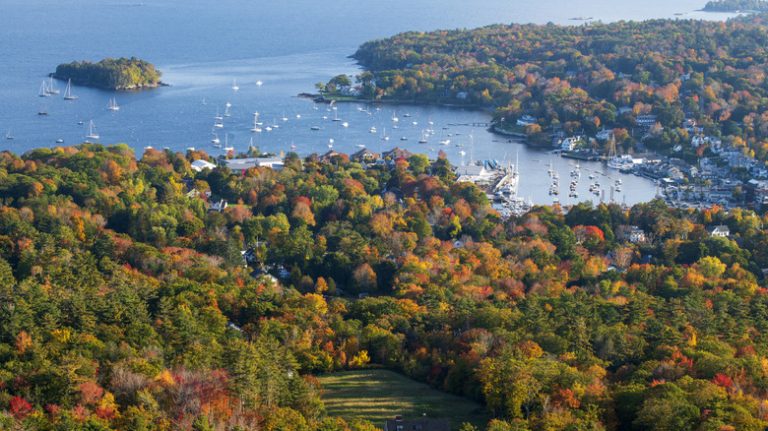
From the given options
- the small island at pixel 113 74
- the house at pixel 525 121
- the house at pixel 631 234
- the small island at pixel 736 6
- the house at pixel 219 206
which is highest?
the small island at pixel 736 6

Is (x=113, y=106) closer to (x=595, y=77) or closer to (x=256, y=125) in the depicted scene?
(x=256, y=125)

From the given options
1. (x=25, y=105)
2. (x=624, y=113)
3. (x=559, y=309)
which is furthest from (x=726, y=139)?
(x=25, y=105)

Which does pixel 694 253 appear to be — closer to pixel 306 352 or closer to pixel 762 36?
pixel 306 352

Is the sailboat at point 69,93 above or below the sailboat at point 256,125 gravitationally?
above

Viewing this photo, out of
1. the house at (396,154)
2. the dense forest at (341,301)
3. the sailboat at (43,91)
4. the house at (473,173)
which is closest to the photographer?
the dense forest at (341,301)

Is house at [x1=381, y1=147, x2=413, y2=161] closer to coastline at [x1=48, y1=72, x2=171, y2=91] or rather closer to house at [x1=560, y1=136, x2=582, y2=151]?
house at [x1=560, y1=136, x2=582, y2=151]

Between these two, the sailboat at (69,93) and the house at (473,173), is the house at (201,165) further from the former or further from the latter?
the sailboat at (69,93)

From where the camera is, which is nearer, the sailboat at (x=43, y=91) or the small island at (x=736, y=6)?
the sailboat at (x=43, y=91)

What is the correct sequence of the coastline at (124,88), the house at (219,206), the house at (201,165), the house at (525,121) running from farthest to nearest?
1. the coastline at (124,88)
2. the house at (525,121)
3. the house at (201,165)
4. the house at (219,206)

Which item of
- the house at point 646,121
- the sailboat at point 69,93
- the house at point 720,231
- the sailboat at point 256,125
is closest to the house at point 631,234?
the house at point 720,231
